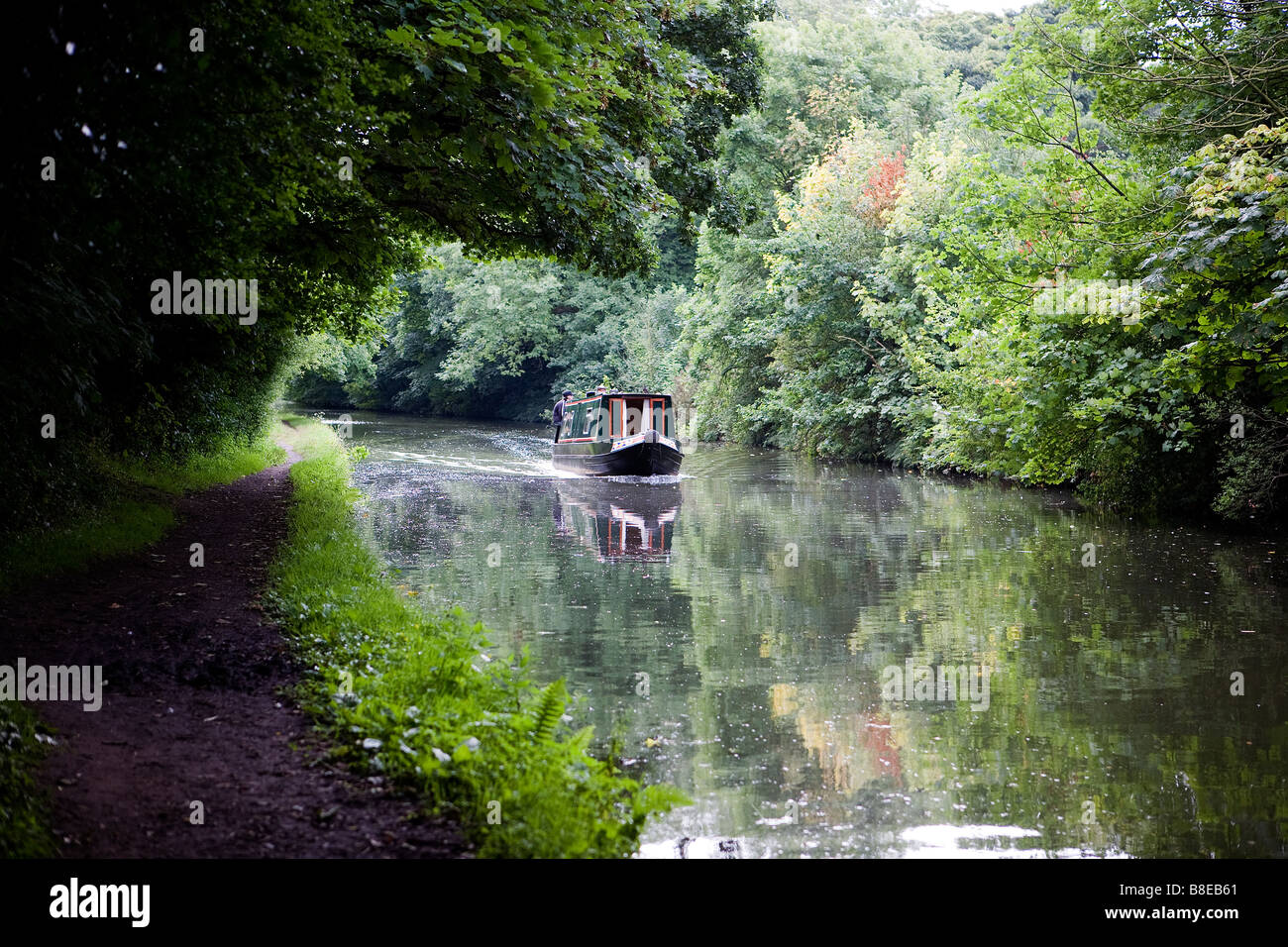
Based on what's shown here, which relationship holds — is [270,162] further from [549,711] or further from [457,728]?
[549,711]

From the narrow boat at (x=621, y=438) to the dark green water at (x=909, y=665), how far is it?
944 cm

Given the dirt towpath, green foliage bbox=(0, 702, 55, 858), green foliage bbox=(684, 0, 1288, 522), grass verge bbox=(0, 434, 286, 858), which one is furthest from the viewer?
green foliage bbox=(684, 0, 1288, 522)

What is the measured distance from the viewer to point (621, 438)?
2956cm

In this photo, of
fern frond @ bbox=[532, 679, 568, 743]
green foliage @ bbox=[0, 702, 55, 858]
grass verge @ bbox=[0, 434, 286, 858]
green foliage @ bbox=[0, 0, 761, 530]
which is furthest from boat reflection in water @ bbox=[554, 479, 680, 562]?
green foliage @ bbox=[0, 702, 55, 858]

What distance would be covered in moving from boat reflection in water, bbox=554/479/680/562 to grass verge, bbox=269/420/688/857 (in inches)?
254

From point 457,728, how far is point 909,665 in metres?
4.55

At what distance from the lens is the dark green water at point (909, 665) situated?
570 cm

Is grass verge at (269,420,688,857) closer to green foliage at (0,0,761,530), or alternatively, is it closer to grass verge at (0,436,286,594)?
grass verge at (0,436,286,594)

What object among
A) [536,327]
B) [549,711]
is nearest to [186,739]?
[549,711]

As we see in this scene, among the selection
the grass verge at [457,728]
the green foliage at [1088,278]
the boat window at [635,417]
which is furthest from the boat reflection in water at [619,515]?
the green foliage at [1088,278]

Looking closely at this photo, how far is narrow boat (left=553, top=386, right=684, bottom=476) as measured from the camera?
94.5ft

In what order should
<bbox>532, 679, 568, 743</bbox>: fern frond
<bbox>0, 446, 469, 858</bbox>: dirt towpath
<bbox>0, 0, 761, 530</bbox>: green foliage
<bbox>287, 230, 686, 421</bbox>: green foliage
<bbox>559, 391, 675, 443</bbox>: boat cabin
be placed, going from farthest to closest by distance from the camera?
<bbox>287, 230, 686, 421</bbox>: green foliage
<bbox>559, 391, 675, 443</bbox>: boat cabin
<bbox>0, 0, 761, 530</bbox>: green foliage
<bbox>532, 679, 568, 743</bbox>: fern frond
<bbox>0, 446, 469, 858</bbox>: dirt towpath

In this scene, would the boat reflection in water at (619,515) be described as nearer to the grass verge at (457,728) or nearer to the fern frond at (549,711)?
the grass verge at (457,728)

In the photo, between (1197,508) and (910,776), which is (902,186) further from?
(910,776)
